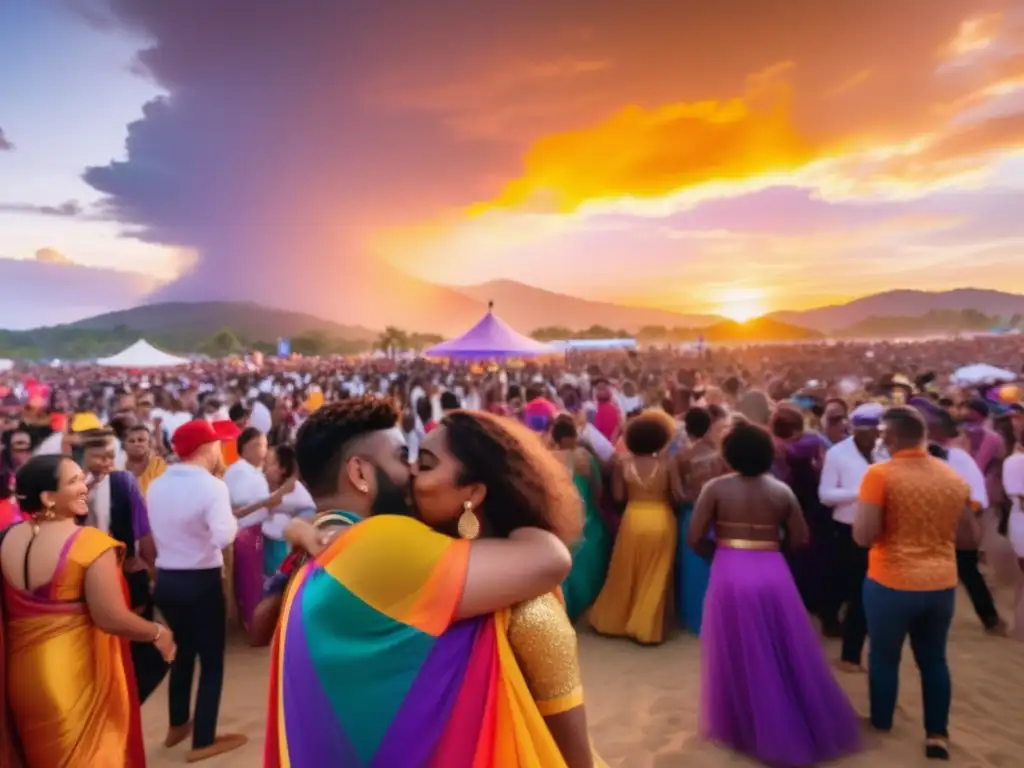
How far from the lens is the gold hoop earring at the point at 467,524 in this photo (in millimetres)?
1461

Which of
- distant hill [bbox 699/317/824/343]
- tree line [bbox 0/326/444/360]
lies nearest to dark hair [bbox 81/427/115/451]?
distant hill [bbox 699/317/824/343]

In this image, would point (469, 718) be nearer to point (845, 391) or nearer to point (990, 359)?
point (845, 391)

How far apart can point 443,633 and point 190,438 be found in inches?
108

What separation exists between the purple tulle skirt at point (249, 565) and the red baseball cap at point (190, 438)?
5.72 ft

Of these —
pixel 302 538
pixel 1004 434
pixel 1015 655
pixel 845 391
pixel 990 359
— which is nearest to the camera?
pixel 302 538

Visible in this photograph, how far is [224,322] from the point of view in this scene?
39.5m

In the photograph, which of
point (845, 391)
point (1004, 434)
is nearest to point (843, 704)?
point (1004, 434)

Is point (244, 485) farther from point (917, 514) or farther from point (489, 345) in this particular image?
point (489, 345)

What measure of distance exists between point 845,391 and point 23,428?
976 cm

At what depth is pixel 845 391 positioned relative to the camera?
10258mm

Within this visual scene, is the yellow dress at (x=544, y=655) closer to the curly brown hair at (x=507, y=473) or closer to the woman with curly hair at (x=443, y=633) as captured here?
the woman with curly hair at (x=443, y=633)

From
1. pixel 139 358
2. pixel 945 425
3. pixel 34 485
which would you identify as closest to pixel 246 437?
pixel 34 485

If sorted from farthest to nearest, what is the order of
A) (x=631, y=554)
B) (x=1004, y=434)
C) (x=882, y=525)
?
1. (x=1004, y=434)
2. (x=631, y=554)
3. (x=882, y=525)

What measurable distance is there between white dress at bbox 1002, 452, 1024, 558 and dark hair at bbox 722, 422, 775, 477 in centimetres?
234
